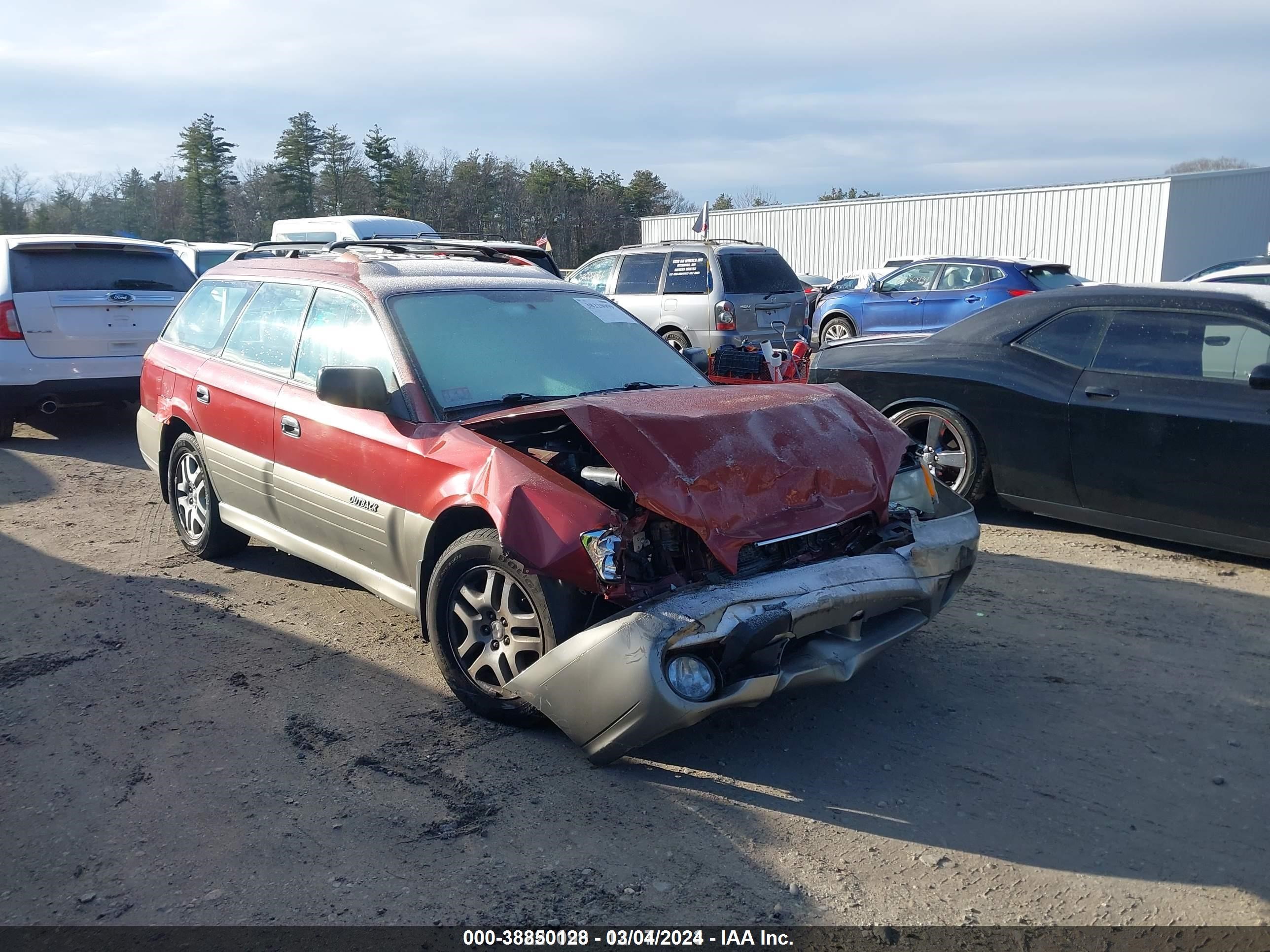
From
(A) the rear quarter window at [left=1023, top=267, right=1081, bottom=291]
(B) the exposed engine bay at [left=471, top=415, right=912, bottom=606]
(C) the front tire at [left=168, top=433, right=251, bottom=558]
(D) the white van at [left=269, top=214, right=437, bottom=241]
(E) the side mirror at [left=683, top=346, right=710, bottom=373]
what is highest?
(D) the white van at [left=269, top=214, right=437, bottom=241]

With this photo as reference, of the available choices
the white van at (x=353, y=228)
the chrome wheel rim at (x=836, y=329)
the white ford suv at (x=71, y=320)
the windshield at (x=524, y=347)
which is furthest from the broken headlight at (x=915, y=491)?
the chrome wheel rim at (x=836, y=329)

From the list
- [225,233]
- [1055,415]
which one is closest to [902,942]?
[1055,415]

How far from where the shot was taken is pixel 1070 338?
20.9 ft

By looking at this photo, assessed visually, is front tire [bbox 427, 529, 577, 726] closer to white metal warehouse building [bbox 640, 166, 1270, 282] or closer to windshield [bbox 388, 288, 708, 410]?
windshield [bbox 388, 288, 708, 410]

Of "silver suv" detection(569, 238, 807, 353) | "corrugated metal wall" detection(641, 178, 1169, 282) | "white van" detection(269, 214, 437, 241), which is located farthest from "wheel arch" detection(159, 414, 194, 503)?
"corrugated metal wall" detection(641, 178, 1169, 282)

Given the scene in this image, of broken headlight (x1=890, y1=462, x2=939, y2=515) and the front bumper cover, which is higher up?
broken headlight (x1=890, y1=462, x2=939, y2=515)

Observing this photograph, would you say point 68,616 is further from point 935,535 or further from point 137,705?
point 935,535

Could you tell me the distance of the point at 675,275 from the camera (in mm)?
12906

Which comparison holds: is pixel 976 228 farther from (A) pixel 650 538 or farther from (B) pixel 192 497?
(A) pixel 650 538

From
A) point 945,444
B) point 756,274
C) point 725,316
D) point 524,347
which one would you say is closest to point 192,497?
point 524,347

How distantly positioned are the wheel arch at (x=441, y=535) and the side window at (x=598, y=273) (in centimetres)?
982

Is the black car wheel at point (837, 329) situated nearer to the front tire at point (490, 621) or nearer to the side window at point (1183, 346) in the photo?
the side window at point (1183, 346)

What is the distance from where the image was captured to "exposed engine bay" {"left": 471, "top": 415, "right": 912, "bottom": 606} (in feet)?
11.8

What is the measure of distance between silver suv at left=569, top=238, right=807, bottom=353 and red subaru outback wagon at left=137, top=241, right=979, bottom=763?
23.2 ft
